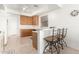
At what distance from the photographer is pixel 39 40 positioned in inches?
57.8

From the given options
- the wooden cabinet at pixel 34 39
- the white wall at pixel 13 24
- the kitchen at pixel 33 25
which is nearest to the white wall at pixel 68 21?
the kitchen at pixel 33 25

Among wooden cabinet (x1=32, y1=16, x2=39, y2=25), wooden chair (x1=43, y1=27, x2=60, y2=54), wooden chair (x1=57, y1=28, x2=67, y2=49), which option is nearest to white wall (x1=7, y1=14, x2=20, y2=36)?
wooden cabinet (x1=32, y1=16, x2=39, y2=25)

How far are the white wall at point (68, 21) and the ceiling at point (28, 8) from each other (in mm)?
105

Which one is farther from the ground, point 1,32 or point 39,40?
point 1,32

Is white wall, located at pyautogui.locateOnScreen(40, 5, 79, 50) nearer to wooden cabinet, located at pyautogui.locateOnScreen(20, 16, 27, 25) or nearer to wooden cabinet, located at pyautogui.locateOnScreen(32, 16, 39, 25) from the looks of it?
wooden cabinet, located at pyautogui.locateOnScreen(32, 16, 39, 25)

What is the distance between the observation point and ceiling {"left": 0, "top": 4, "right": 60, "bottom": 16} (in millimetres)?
1418

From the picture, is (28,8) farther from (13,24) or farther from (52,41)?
(52,41)

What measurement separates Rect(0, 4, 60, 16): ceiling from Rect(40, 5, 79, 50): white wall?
105 millimetres

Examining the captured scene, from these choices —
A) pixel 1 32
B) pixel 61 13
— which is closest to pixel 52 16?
pixel 61 13

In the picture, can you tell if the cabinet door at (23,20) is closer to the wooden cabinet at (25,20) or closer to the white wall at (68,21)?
the wooden cabinet at (25,20)

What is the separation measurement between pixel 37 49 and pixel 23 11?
0.68 meters

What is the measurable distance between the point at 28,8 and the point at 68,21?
2.35 ft
